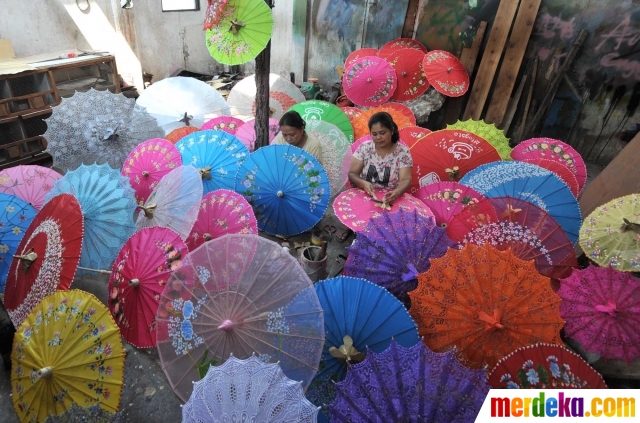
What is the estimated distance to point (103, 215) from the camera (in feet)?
10.5

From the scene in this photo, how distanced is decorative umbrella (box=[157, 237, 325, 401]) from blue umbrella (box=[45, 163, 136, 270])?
1226 mm

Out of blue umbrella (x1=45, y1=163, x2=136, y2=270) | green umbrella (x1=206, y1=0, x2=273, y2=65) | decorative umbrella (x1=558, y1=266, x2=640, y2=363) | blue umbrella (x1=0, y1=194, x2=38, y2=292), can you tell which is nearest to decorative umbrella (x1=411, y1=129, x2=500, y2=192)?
decorative umbrella (x1=558, y1=266, x2=640, y2=363)

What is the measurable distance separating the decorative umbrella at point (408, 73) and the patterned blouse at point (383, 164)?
3765 mm

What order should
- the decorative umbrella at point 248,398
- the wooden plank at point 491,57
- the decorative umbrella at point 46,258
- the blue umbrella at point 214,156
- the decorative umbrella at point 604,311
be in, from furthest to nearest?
the wooden plank at point 491,57 → the blue umbrella at point 214,156 → the decorative umbrella at point 46,258 → the decorative umbrella at point 604,311 → the decorative umbrella at point 248,398

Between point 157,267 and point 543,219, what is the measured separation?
2.95 meters

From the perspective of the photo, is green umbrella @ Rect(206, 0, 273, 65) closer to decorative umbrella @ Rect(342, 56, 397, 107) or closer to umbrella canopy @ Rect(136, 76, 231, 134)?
umbrella canopy @ Rect(136, 76, 231, 134)

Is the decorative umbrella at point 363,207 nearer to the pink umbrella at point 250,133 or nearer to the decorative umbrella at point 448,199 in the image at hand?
the decorative umbrella at point 448,199

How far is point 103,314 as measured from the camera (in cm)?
218

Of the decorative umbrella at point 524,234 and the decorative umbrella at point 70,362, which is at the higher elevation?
the decorative umbrella at point 524,234

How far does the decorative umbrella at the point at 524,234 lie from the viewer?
9.77 feet

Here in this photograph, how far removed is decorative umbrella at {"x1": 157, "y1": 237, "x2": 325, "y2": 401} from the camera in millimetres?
2164

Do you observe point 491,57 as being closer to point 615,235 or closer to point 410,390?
point 615,235

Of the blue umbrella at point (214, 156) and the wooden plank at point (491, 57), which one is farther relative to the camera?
the wooden plank at point (491, 57)

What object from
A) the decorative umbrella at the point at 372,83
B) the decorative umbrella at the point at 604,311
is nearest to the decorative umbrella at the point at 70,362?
the decorative umbrella at the point at 604,311
